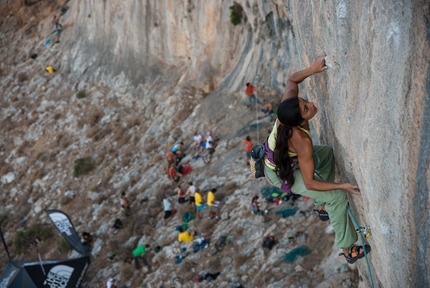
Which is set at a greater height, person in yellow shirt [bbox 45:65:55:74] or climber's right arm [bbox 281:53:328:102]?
climber's right arm [bbox 281:53:328:102]

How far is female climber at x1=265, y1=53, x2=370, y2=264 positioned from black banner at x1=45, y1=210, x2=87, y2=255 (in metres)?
12.0

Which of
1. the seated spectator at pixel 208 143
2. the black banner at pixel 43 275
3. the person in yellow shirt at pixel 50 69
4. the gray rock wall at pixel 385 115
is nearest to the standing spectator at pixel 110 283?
the black banner at pixel 43 275

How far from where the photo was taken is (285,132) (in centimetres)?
433

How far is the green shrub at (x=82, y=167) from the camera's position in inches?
784

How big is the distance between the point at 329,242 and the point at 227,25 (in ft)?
35.9

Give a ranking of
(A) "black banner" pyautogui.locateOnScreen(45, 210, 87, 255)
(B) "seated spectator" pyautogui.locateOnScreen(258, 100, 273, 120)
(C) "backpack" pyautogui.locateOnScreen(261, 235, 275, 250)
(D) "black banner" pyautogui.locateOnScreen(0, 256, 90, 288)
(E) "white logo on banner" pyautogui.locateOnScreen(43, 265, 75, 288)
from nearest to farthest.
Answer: (C) "backpack" pyautogui.locateOnScreen(261, 235, 275, 250) < (D) "black banner" pyautogui.locateOnScreen(0, 256, 90, 288) < (E) "white logo on banner" pyautogui.locateOnScreen(43, 265, 75, 288) < (A) "black banner" pyautogui.locateOnScreen(45, 210, 87, 255) < (B) "seated spectator" pyautogui.locateOnScreen(258, 100, 273, 120)

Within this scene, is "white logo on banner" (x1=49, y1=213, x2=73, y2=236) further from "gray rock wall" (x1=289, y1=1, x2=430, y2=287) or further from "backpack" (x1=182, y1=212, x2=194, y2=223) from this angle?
"gray rock wall" (x1=289, y1=1, x2=430, y2=287)

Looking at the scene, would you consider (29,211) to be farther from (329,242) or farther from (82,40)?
(329,242)

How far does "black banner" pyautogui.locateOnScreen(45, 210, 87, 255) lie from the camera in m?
15.3

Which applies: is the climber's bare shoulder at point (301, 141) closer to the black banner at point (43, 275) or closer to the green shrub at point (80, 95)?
the black banner at point (43, 275)

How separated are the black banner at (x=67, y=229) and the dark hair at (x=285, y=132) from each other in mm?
12185

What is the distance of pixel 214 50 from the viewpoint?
19328 millimetres

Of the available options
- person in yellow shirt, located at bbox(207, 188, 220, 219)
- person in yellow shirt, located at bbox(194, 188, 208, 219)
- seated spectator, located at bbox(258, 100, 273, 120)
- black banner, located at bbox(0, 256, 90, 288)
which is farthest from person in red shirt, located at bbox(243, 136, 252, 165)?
black banner, located at bbox(0, 256, 90, 288)

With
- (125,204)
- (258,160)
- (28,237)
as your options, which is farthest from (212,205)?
(258,160)
